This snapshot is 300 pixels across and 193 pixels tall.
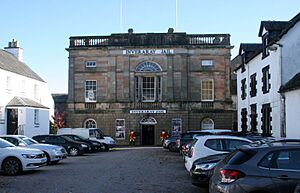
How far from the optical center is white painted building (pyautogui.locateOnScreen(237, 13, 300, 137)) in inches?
995

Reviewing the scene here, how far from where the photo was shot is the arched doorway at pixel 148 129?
49.7m

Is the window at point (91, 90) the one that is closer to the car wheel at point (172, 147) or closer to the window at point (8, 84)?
the window at point (8, 84)

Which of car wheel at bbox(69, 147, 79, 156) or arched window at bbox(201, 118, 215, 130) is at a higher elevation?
arched window at bbox(201, 118, 215, 130)

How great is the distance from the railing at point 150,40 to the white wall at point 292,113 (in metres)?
25.5

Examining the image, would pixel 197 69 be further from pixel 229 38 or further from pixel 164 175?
pixel 164 175

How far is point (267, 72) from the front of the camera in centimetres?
2862

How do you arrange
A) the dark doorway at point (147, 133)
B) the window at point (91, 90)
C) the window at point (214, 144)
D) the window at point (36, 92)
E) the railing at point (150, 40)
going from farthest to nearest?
1. the window at point (91, 90)
2. the dark doorway at point (147, 133)
3. the railing at point (150, 40)
4. the window at point (36, 92)
5. the window at point (214, 144)

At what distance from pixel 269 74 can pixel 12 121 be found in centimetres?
2274

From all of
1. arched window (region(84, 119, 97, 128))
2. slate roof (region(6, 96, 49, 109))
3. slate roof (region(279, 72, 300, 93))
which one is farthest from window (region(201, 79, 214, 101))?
slate roof (region(279, 72, 300, 93))

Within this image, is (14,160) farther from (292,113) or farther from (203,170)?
(292,113)

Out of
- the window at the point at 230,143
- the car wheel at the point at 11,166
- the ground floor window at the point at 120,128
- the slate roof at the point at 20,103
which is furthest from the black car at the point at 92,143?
the window at the point at 230,143

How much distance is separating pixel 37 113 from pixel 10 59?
5.95m

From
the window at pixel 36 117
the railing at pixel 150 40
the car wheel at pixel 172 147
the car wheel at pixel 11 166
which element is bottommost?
the car wheel at pixel 172 147

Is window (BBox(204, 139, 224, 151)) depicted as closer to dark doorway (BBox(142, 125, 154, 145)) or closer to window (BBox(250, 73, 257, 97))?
window (BBox(250, 73, 257, 97))
